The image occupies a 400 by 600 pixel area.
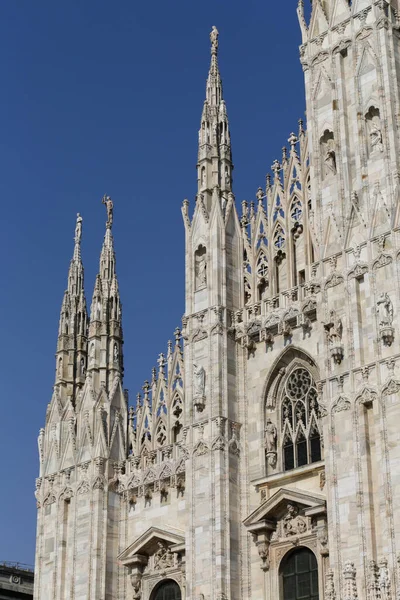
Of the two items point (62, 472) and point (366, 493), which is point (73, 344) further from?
point (366, 493)

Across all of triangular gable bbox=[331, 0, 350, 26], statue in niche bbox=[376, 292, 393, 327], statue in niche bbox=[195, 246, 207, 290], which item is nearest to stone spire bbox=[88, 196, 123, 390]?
statue in niche bbox=[195, 246, 207, 290]

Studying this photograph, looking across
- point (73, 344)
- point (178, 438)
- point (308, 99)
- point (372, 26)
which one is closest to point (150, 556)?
point (178, 438)

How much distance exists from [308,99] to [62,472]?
1166cm

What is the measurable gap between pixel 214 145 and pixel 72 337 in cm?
714

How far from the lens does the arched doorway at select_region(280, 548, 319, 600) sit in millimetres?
25812

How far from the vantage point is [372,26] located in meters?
27.4

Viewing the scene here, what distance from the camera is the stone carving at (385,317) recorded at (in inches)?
952

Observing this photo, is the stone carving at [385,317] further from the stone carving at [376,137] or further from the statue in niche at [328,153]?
the statue in niche at [328,153]

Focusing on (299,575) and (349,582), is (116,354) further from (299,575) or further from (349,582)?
(349,582)

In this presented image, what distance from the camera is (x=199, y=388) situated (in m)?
28.3

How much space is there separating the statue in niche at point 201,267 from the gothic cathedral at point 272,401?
5 centimetres

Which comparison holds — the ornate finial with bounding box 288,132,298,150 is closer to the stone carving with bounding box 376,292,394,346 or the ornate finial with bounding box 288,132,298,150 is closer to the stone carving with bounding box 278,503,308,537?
the stone carving with bounding box 376,292,394,346

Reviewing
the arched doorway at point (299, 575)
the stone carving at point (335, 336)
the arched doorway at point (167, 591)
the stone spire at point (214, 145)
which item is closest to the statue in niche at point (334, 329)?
the stone carving at point (335, 336)

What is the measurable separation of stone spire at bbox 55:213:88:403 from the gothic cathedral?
630 millimetres
